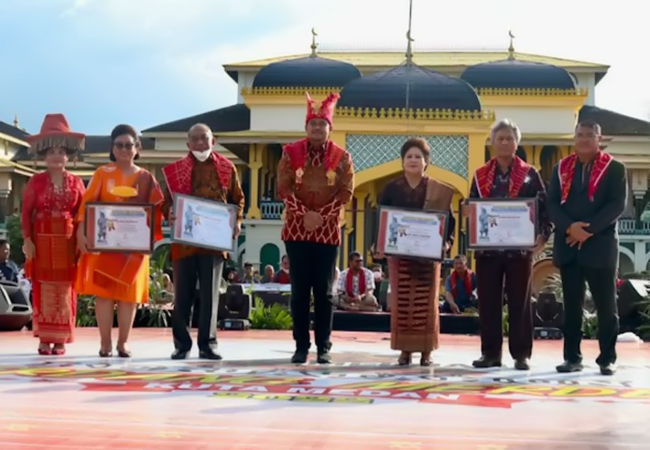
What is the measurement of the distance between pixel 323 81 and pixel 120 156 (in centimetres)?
2542

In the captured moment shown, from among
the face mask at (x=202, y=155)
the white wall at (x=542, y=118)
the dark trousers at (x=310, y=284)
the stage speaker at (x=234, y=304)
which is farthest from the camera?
the white wall at (x=542, y=118)

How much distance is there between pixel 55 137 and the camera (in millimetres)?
6414

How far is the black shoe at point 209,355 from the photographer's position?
607 centimetres

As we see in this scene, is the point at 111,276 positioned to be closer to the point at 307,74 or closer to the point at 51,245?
the point at 51,245

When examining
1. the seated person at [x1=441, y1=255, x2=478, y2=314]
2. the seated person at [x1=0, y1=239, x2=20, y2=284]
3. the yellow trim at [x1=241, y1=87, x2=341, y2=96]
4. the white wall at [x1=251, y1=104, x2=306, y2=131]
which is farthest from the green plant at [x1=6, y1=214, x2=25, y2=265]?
the seated person at [x1=441, y1=255, x2=478, y2=314]

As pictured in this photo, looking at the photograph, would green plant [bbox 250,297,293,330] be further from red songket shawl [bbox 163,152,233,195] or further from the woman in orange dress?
red songket shawl [bbox 163,152,233,195]

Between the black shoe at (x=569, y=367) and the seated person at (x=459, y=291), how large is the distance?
6.19 m

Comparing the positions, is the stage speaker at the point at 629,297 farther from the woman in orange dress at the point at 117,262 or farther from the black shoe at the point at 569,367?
the woman in orange dress at the point at 117,262

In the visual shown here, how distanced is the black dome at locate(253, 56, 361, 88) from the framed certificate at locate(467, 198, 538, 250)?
25.4 m

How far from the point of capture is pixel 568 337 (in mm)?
5910

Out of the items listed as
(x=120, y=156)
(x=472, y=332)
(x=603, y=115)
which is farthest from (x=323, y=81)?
(x=120, y=156)

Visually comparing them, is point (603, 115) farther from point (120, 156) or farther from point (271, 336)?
point (120, 156)

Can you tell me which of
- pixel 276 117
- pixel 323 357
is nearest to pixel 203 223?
pixel 323 357

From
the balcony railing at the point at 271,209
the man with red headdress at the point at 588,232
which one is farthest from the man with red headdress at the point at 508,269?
the balcony railing at the point at 271,209
